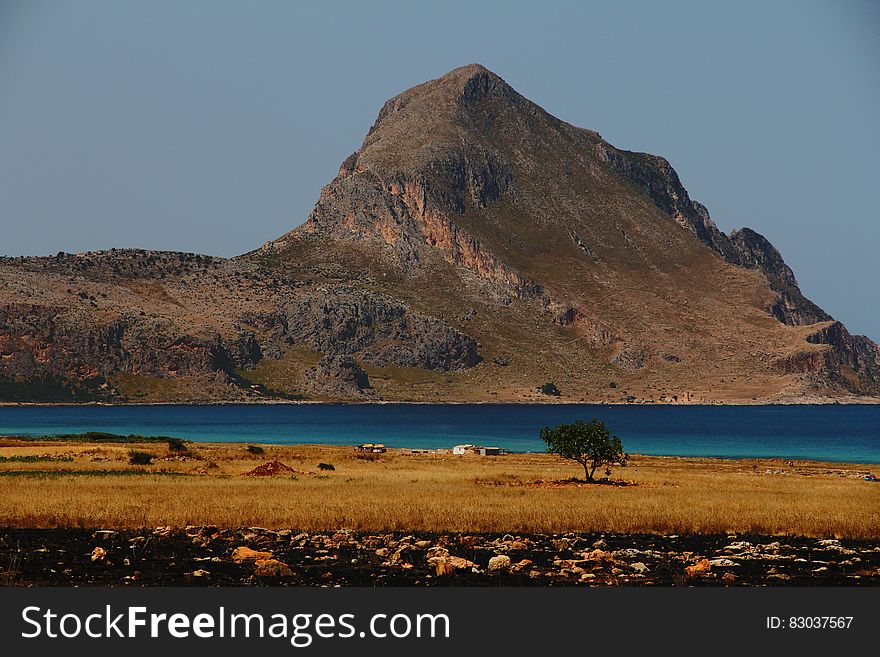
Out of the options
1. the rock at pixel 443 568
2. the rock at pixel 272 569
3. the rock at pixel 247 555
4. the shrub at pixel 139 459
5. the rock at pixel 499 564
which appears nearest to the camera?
the rock at pixel 272 569

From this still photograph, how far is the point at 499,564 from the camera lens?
109 feet

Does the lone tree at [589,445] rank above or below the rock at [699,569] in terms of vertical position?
above

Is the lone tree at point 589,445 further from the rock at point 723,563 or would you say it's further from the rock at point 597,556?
the rock at point 723,563

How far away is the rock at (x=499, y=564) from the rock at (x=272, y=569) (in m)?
5.97

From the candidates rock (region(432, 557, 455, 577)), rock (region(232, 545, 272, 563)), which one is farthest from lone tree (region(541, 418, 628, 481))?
rock (region(232, 545, 272, 563))

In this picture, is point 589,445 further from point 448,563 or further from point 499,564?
point 448,563

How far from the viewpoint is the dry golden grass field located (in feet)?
139

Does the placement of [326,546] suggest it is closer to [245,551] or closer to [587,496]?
[245,551]

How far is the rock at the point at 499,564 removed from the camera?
3288 centimetres

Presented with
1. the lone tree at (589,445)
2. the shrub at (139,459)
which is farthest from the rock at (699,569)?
the shrub at (139,459)

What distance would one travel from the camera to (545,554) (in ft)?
118

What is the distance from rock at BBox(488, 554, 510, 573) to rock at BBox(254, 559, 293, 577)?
5974mm

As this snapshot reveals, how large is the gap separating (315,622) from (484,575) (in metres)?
7.49

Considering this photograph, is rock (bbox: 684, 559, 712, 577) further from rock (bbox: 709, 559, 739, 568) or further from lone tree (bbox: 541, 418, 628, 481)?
lone tree (bbox: 541, 418, 628, 481)
